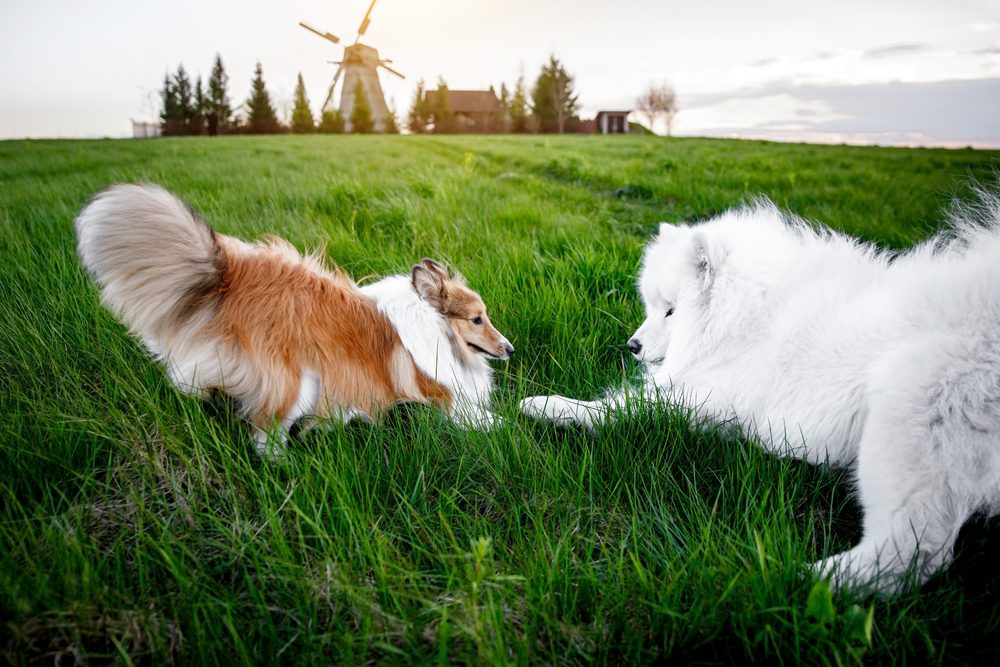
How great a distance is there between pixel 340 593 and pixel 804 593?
1.35 metres

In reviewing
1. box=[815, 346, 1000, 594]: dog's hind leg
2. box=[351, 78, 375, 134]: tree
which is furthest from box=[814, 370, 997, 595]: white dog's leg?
box=[351, 78, 375, 134]: tree

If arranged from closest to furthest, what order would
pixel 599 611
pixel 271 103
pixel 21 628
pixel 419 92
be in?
pixel 21 628
pixel 599 611
pixel 271 103
pixel 419 92

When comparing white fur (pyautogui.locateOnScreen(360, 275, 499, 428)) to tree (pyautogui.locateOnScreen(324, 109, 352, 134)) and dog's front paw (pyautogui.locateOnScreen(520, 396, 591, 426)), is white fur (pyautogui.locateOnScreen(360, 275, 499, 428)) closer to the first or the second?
dog's front paw (pyautogui.locateOnScreen(520, 396, 591, 426))

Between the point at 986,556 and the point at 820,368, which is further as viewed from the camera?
the point at 820,368

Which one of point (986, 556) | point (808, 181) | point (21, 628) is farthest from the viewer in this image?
point (808, 181)

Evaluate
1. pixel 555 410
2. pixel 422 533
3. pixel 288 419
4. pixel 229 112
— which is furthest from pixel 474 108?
pixel 422 533

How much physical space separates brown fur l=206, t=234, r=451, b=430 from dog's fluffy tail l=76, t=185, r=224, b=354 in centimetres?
13

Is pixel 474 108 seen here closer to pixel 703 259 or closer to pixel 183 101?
pixel 183 101

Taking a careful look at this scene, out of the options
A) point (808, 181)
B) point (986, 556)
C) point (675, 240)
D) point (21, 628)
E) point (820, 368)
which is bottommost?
point (986, 556)

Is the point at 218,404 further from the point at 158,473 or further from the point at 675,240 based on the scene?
the point at 675,240

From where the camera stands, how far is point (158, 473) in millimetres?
2045

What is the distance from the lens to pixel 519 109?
172 ft

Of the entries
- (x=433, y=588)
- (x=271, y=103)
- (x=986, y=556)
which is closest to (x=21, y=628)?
(x=433, y=588)

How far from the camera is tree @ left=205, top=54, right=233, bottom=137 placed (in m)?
24.2
